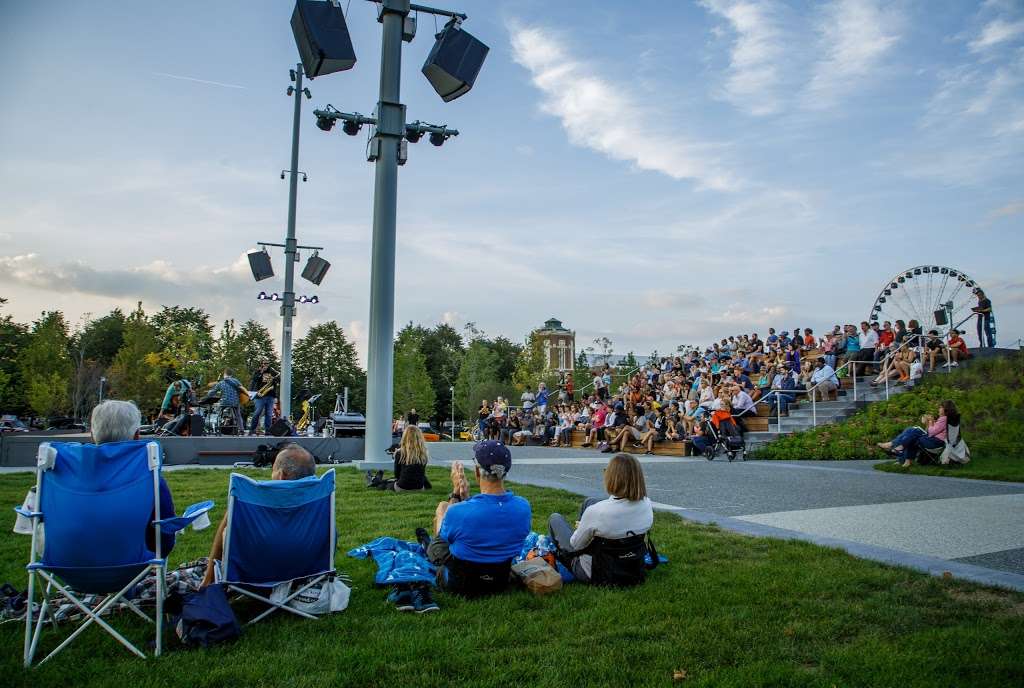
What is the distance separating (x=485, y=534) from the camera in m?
4.96

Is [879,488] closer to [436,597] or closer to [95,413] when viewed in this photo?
[436,597]

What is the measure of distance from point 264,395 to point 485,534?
14240 mm

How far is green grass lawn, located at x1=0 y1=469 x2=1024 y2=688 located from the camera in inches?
138

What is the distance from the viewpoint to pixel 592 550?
5301mm

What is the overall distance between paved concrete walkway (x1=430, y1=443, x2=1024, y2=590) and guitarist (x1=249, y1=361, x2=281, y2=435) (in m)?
7.20

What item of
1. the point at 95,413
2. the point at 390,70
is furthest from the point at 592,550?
the point at 390,70

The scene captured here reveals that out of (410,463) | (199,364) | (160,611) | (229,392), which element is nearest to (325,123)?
(410,463)

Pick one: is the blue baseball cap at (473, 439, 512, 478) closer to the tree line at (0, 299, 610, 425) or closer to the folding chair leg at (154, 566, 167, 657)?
the folding chair leg at (154, 566, 167, 657)

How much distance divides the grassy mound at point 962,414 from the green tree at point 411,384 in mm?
52382

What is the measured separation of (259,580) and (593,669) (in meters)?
2.21

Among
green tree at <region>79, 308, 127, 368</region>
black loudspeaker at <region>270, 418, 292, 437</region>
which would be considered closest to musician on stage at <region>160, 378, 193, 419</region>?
black loudspeaker at <region>270, 418, 292, 437</region>

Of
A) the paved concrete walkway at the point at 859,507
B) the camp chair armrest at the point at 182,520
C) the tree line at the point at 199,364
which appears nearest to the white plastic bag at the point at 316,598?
the camp chair armrest at the point at 182,520

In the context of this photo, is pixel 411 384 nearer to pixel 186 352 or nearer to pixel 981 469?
pixel 186 352

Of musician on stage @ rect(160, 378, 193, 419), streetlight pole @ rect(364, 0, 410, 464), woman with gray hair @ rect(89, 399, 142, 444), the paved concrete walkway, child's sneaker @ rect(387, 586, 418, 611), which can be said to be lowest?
child's sneaker @ rect(387, 586, 418, 611)
